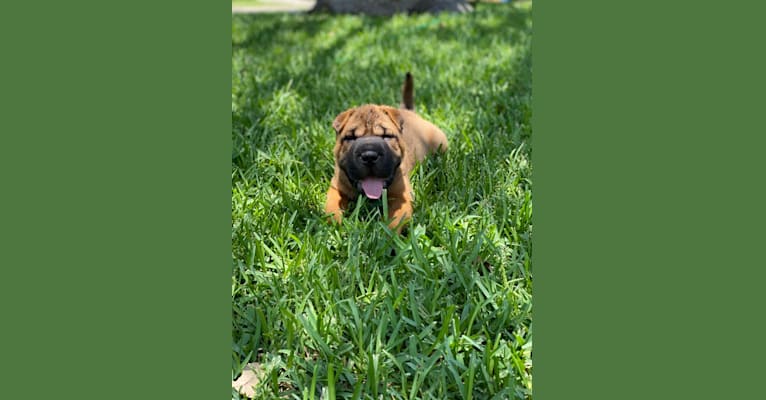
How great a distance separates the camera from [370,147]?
298 cm

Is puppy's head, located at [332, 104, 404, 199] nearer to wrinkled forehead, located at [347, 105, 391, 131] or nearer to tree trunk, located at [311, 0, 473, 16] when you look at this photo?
wrinkled forehead, located at [347, 105, 391, 131]

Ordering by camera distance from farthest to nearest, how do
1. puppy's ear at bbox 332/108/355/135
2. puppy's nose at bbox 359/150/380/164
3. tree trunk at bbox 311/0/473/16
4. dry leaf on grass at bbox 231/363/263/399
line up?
tree trunk at bbox 311/0/473/16
puppy's ear at bbox 332/108/355/135
puppy's nose at bbox 359/150/380/164
dry leaf on grass at bbox 231/363/263/399

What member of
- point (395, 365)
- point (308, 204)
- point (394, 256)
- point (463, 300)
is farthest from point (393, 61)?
point (395, 365)

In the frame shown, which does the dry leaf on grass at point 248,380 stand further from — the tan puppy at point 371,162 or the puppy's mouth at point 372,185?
the puppy's mouth at point 372,185

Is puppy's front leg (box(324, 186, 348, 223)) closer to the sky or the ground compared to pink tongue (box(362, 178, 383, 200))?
closer to the ground

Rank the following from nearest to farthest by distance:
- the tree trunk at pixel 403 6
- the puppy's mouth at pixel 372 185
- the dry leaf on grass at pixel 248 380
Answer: the dry leaf on grass at pixel 248 380 → the puppy's mouth at pixel 372 185 → the tree trunk at pixel 403 6

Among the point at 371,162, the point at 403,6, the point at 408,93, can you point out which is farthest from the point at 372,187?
the point at 403,6

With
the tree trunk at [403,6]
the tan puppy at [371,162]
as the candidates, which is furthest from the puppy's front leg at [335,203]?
the tree trunk at [403,6]

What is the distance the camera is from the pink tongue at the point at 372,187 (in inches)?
121

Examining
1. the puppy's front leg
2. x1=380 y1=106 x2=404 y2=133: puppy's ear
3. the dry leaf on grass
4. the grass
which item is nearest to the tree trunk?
the grass

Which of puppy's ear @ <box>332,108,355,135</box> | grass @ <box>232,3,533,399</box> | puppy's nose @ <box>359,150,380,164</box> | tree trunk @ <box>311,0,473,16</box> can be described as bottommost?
grass @ <box>232,3,533,399</box>

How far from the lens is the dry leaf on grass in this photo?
2102 mm

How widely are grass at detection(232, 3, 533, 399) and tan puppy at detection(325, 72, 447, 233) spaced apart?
10 cm

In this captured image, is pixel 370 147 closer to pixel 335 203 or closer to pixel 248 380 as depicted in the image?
pixel 335 203
